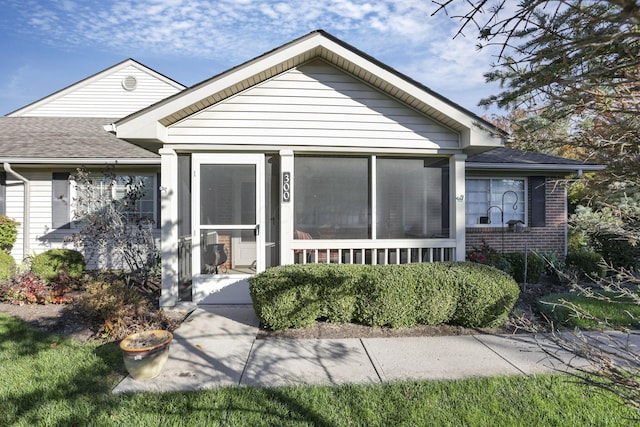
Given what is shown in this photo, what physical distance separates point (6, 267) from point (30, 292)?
168cm

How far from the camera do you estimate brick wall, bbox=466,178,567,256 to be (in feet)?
28.9

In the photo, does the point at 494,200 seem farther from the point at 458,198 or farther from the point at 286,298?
the point at 286,298

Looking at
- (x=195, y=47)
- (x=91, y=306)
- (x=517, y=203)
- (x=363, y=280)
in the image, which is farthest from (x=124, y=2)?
(x=517, y=203)

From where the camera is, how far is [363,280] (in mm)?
4719

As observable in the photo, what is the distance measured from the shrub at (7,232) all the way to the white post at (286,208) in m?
7.22

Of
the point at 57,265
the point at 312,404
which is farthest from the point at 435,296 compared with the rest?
the point at 57,265

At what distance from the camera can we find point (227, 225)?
575 centimetres

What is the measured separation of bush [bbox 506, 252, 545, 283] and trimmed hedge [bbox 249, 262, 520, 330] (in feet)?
12.1

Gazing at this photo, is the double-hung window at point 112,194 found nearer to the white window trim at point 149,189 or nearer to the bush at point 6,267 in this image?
the white window trim at point 149,189

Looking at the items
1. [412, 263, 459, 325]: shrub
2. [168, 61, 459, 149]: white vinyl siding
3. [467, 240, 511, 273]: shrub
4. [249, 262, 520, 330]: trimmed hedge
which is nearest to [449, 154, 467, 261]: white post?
[168, 61, 459, 149]: white vinyl siding

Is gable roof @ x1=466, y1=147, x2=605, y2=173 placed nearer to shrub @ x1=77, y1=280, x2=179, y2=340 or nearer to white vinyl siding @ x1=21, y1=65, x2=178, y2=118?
shrub @ x1=77, y1=280, x2=179, y2=340

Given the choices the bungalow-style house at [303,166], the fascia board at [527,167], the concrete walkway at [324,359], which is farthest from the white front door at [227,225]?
the fascia board at [527,167]

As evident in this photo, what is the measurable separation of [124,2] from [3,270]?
594cm

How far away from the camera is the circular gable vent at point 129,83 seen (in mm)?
12422
